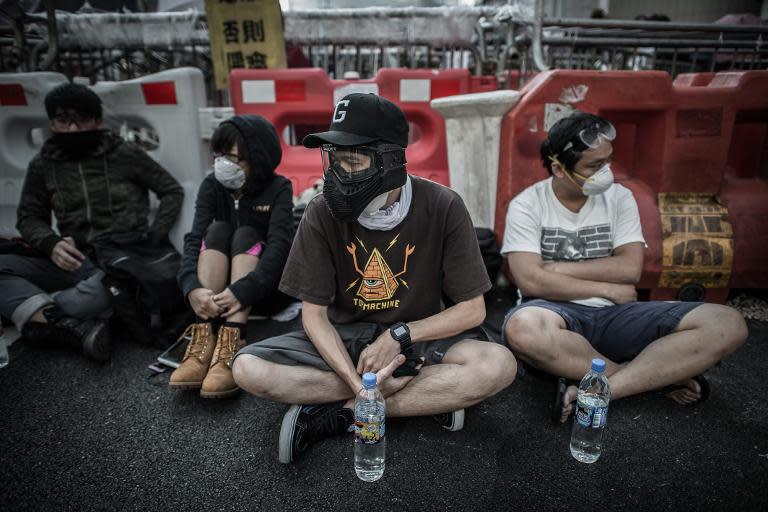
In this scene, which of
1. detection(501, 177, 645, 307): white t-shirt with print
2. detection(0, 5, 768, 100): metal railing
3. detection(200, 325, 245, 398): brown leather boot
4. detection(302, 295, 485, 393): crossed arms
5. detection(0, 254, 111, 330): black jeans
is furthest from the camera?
detection(0, 5, 768, 100): metal railing

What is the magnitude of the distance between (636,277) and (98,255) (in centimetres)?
304

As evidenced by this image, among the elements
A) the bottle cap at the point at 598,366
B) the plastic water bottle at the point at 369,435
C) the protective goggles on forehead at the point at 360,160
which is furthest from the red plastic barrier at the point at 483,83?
the plastic water bottle at the point at 369,435

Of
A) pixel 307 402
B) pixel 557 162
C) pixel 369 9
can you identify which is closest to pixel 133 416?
pixel 307 402

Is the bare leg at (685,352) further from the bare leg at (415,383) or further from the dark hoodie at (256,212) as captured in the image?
the dark hoodie at (256,212)

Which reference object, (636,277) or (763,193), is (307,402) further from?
(763,193)

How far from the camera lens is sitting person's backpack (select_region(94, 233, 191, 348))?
2.71 meters

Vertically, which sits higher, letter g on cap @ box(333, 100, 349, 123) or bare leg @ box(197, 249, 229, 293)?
letter g on cap @ box(333, 100, 349, 123)

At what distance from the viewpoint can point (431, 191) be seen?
75.8 inches

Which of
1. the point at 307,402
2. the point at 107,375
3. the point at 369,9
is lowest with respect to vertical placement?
the point at 107,375

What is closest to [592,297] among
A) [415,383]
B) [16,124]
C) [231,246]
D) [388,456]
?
[415,383]

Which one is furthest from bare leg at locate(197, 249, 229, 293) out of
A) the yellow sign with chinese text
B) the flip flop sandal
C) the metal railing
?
the metal railing

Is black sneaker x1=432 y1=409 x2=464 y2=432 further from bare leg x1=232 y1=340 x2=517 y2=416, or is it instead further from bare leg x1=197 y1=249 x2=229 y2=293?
bare leg x1=197 y1=249 x2=229 y2=293

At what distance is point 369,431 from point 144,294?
178 cm

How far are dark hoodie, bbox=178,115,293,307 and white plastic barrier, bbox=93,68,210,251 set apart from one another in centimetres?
90
